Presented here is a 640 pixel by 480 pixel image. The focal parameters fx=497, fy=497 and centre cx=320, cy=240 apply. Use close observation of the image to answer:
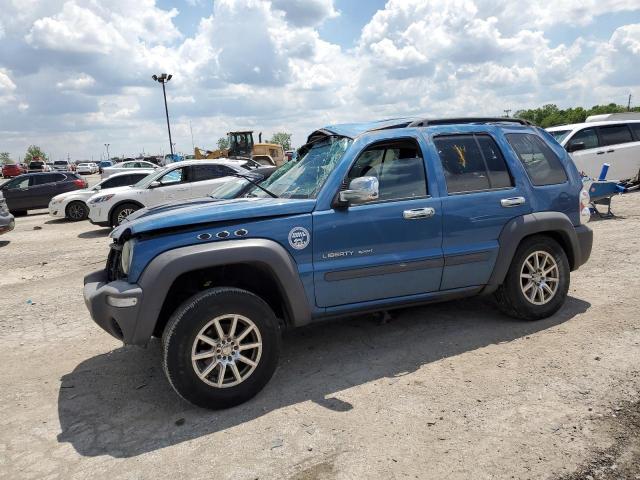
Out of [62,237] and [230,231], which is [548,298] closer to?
[230,231]

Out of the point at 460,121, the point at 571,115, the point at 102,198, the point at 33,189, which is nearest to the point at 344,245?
the point at 460,121

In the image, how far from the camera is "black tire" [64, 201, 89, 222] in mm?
14812

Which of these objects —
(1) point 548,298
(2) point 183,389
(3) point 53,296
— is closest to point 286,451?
(2) point 183,389

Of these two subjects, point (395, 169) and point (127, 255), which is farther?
point (395, 169)

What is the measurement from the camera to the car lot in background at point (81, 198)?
571 inches

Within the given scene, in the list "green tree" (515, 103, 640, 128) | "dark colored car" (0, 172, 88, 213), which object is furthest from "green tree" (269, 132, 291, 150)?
"dark colored car" (0, 172, 88, 213)

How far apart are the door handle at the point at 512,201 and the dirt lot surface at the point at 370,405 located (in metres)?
1.15

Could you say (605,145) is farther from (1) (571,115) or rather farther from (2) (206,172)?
(1) (571,115)

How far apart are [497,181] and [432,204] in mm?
783

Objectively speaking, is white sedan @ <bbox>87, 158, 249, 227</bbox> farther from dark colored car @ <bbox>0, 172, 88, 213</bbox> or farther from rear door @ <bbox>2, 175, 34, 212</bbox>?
rear door @ <bbox>2, 175, 34, 212</bbox>

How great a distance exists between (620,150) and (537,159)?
945cm

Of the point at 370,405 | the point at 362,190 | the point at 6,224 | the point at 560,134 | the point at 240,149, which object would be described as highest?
the point at 240,149

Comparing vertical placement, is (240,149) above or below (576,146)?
above

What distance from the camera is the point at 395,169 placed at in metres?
4.11
